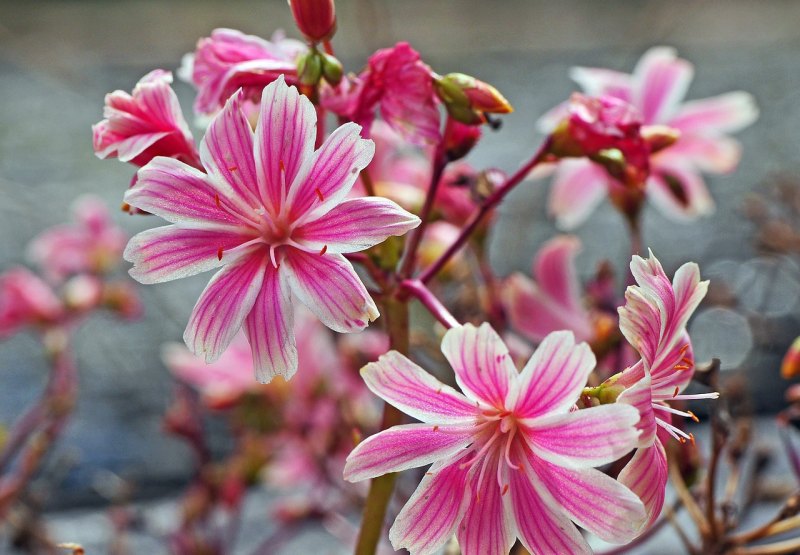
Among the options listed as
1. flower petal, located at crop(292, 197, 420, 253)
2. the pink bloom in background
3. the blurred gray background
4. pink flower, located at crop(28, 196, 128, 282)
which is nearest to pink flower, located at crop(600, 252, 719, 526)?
the pink bloom in background

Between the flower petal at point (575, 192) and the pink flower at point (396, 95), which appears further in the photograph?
the flower petal at point (575, 192)

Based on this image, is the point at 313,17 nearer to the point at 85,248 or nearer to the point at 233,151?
the point at 233,151

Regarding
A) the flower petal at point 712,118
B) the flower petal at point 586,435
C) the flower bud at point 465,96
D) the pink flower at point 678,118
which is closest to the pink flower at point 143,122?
the flower bud at point 465,96

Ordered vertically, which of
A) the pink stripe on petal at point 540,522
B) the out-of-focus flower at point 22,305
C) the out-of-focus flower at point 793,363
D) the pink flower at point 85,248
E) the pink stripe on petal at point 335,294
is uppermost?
the pink stripe on petal at point 335,294

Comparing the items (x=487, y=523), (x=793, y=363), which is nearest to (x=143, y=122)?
(x=487, y=523)

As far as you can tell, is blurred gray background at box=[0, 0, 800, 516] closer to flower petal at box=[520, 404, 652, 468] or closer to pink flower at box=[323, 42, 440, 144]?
pink flower at box=[323, 42, 440, 144]

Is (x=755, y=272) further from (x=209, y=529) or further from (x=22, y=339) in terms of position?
(x=22, y=339)

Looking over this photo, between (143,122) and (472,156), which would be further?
(472,156)

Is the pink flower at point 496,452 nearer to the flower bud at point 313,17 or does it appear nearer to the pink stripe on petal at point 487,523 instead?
the pink stripe on petal at point 487,523
